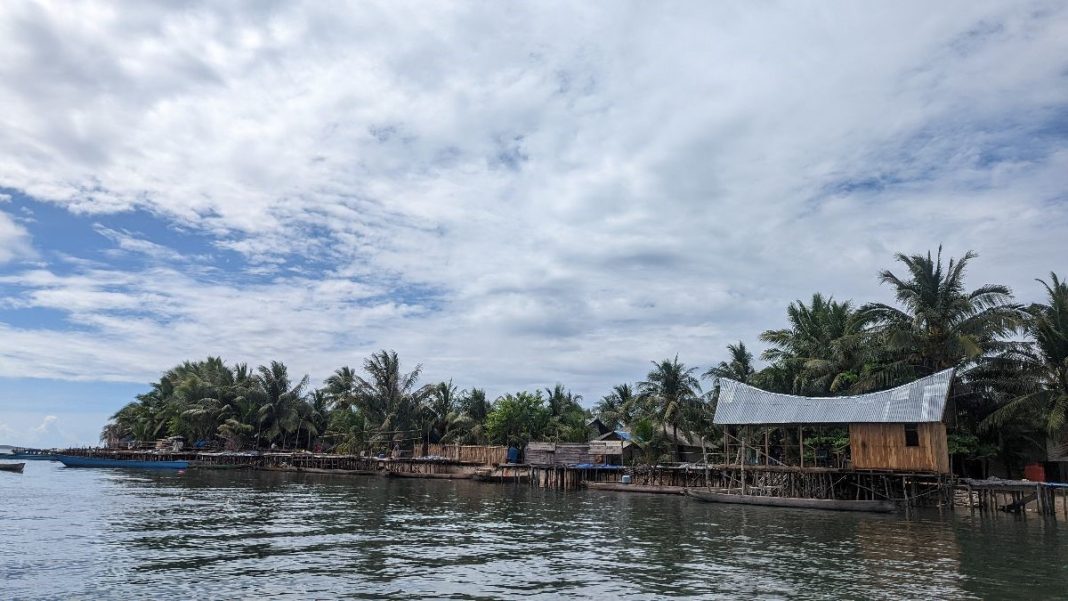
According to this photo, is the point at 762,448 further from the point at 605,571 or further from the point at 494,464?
the point at 605,571

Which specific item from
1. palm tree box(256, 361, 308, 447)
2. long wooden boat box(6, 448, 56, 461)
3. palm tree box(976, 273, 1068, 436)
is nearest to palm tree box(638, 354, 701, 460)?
palm tree box(976, 273, 1068, 436)

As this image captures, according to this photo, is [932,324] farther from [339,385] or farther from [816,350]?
[339,385]

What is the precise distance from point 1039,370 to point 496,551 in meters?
31.0

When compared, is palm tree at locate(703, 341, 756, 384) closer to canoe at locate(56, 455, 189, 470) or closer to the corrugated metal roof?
the corrugated metal roof

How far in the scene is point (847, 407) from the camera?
3641 centimetres

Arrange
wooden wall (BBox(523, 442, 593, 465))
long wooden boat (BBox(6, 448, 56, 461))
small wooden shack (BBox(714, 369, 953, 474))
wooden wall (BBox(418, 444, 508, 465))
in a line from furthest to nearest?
long wooden boat (BBox(6, 448, 56, 461)), wooden wall (BBox(418, 444, 508, 465)), wooden wall (BBox(523, 442, 593, 465)), small wooden shack (BBox(714, 369, 953, 474))

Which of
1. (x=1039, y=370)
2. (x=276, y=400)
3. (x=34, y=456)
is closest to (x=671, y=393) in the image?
(x=1039, y=370)

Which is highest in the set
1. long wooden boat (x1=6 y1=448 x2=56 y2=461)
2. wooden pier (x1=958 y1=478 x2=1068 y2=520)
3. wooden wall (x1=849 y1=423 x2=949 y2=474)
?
wooden wall (x1=849 y1=423 x2=949 y2=474)

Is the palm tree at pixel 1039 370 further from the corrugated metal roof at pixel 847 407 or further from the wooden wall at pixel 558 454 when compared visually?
the wooden wall at pixel 558 454

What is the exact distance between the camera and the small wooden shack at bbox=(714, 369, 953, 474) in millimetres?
34281

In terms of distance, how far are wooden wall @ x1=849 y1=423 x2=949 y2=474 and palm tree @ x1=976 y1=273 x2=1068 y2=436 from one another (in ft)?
13.5

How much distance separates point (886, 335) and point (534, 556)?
2788cm

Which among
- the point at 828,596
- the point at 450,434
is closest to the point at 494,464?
the point at 450,434

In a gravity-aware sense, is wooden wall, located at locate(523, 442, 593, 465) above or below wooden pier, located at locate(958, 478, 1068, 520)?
above
